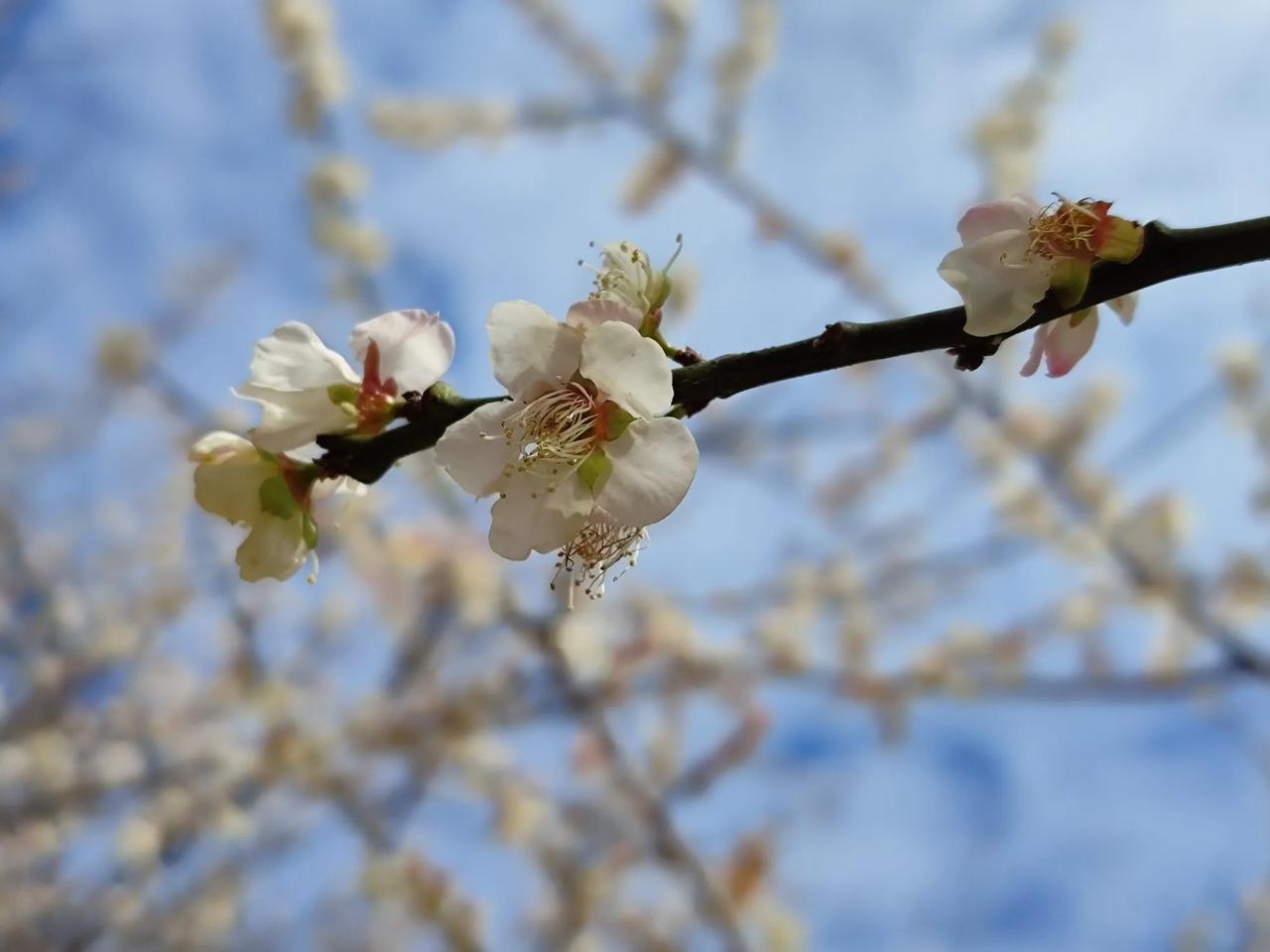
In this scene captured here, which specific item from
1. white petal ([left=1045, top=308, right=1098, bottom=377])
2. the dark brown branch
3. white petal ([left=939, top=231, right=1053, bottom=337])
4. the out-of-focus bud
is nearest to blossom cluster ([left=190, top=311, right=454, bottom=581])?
the dark brown branch

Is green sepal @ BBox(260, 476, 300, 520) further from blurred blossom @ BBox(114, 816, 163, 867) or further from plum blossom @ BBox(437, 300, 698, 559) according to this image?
blurred blossom @ BBox(114, 816, 163, 867)

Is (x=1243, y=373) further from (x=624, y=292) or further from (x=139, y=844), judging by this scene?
(x=139, y=844)

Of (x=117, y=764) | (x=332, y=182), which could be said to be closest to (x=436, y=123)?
(x=332, y=182)

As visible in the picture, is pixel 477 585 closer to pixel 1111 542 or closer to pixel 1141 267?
pixel 1111 542

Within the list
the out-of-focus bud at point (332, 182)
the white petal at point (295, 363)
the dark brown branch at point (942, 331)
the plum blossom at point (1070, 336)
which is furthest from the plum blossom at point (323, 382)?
the out-of-focus bud at point (332, 182)

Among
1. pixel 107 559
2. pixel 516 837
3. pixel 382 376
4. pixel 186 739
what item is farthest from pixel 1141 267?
pixel 107 559

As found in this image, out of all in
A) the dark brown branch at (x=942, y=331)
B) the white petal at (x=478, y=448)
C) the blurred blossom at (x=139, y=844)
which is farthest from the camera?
the blurred blossom at (x=139, y=844)

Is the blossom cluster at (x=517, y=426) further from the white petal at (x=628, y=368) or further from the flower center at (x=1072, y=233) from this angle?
the flower center at (x=1072, y=233)
